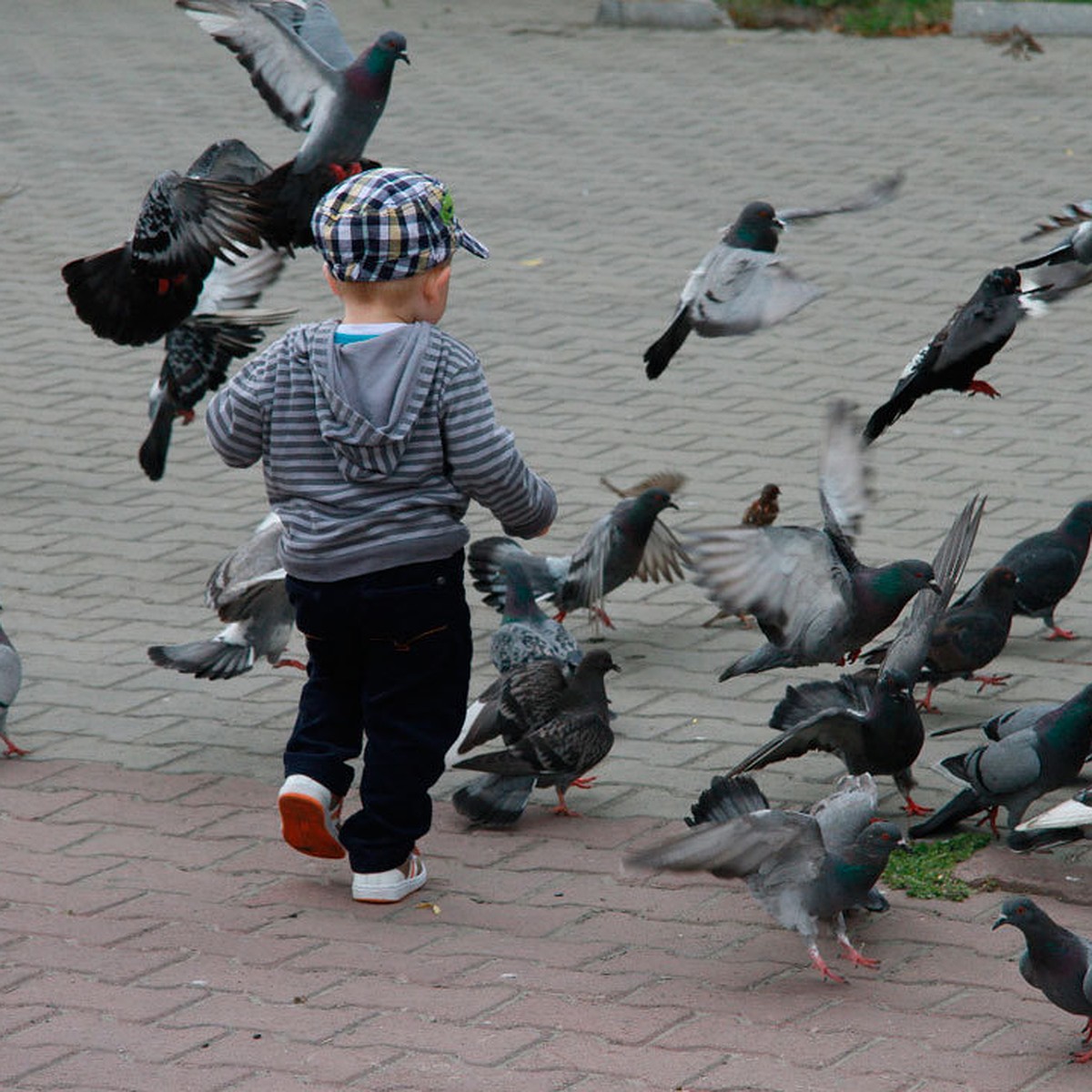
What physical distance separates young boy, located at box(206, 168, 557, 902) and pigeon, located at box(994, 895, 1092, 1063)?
137cm

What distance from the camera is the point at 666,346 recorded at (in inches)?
233

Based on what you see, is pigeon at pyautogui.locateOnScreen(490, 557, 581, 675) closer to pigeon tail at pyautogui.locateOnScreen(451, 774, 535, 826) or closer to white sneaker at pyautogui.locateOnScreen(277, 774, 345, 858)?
pigeon tail at pyautogui.locateOnScreen(451, 774, 535, 826)

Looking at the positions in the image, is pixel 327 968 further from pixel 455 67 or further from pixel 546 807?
pixel 455 67

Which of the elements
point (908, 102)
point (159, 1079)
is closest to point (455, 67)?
point (908, 102)

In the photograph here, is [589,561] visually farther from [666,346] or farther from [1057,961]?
[1057,961]

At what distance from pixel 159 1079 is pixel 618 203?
8.72 meters

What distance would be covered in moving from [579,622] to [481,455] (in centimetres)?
244

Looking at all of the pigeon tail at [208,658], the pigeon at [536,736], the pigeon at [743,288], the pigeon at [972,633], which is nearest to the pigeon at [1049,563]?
the pigeon at [972,633]

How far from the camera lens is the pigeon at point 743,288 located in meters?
5.95

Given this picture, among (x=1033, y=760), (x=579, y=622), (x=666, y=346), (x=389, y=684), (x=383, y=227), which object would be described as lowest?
(x=579, y=622)

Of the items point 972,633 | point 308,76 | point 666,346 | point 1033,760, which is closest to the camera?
point 1033,760

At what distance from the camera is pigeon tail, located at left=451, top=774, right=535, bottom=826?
4973 mm

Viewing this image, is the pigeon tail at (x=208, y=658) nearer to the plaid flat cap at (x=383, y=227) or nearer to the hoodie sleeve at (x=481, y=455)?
the hoodie sleeve at (x=481, y=455)

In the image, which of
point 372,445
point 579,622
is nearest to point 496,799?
point 372,445
